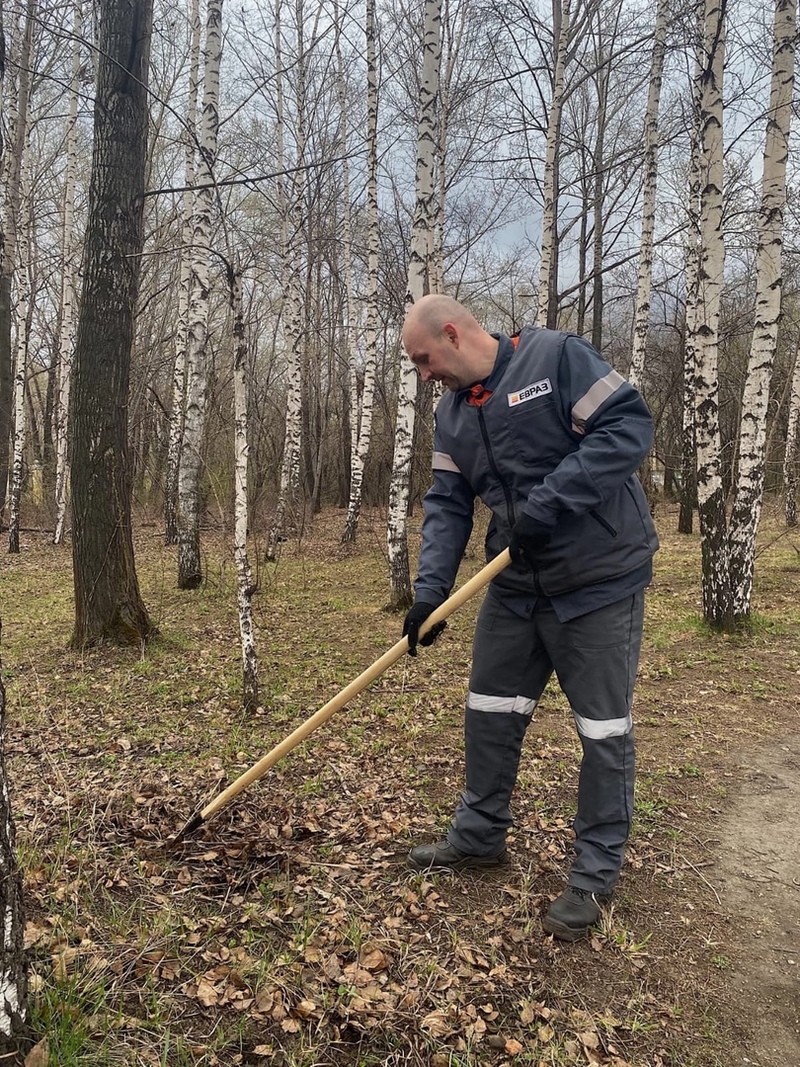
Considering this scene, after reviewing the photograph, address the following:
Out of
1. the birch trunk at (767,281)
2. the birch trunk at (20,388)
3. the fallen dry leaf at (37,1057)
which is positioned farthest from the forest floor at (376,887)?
the birch trunk at (20,388)

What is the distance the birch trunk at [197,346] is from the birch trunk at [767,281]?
5.17 metres

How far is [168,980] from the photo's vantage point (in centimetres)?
223

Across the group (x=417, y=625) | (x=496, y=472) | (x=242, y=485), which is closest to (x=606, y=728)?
(x=417, y=625)

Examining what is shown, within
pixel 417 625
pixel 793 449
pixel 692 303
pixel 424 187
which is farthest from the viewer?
pixel 793 449

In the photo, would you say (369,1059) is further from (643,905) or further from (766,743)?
(766,743)

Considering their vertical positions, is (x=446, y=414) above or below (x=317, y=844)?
above

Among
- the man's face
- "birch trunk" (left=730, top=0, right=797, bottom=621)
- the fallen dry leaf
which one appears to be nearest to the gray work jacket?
the man's face

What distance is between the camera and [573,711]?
8.86ft

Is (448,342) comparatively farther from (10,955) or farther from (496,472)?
(10,955)

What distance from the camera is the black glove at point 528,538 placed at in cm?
251

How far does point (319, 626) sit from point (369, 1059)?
5469 millimetres

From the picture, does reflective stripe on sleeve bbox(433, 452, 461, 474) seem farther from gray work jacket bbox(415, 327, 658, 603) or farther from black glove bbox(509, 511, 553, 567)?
black glove bbox(509, 511, 553, 567)

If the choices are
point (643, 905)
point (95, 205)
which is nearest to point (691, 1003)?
point (643, 905)

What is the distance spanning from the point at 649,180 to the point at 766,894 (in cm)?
1014
